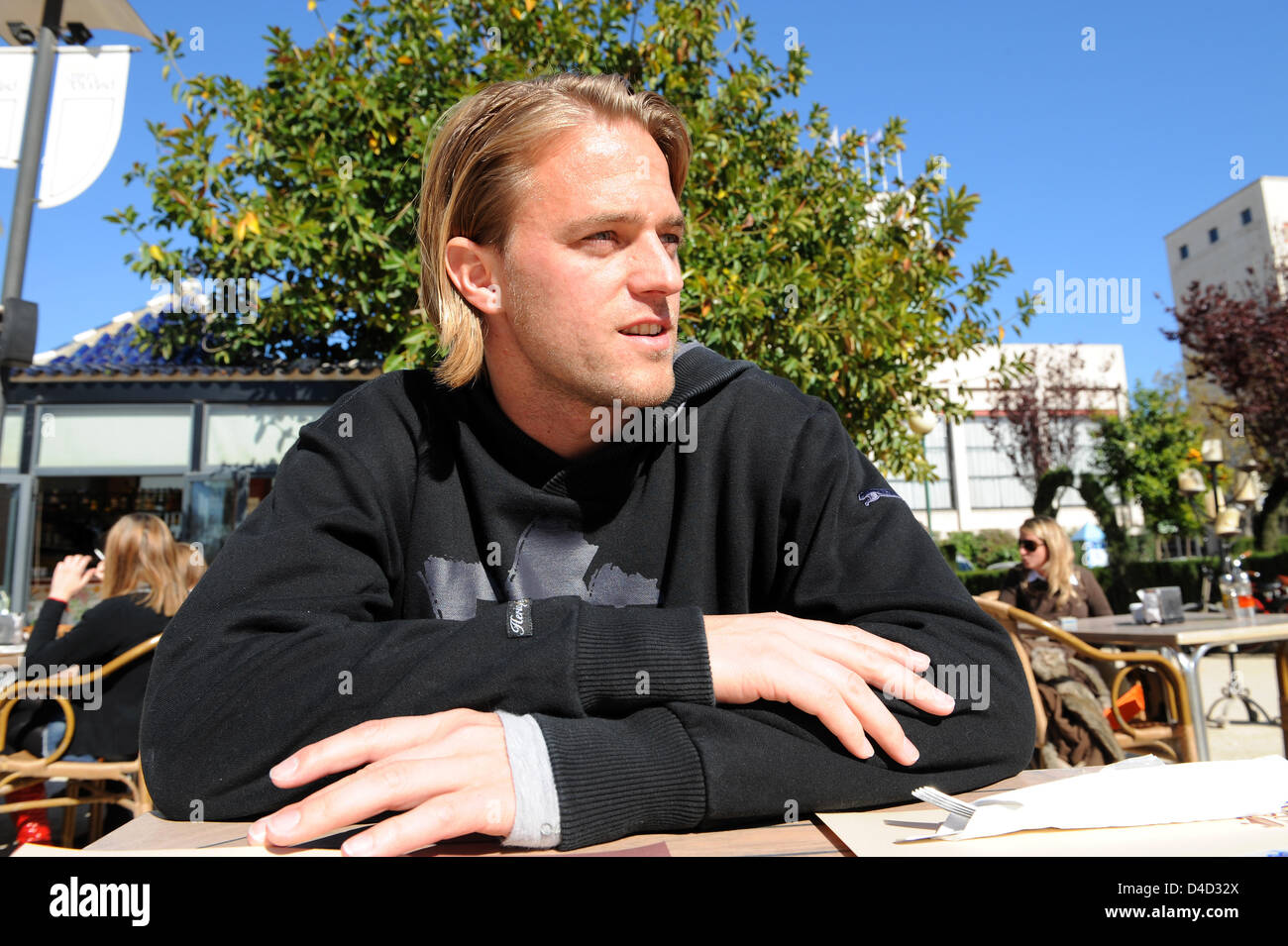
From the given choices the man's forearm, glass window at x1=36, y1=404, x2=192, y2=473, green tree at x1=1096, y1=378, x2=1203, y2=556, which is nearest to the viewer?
the man's forearm

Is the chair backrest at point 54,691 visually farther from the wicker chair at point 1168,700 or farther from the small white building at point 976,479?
the small white building at point 976,479

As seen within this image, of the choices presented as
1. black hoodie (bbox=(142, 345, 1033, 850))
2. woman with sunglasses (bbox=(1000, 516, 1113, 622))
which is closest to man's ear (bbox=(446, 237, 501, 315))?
black hoodie (bbox=(142, 345, 1033, 850))

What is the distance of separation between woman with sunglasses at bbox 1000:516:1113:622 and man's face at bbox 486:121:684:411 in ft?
17.7

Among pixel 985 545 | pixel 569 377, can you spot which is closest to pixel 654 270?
pixel 569 377

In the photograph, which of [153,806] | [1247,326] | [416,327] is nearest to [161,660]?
[153,806]

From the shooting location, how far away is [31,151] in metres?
3.99

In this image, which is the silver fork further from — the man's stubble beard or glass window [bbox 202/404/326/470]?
glass window [bbox 202/404/326/470]

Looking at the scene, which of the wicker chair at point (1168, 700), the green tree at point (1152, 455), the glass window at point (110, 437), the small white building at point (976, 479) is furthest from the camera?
the small white building at point (976, 479)

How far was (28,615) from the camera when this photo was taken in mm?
8273

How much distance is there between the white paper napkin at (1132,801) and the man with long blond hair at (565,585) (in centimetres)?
17

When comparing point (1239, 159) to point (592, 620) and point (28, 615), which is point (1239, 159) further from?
point (28, 615)

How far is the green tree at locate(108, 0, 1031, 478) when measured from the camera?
19.7 feet

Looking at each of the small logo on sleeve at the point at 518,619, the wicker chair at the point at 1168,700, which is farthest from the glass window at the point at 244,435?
the small logo on sleeve at the point at 518,619

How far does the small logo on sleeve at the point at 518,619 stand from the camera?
3.61ft
